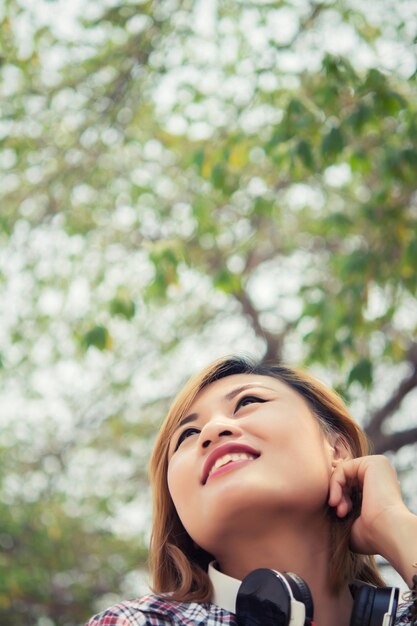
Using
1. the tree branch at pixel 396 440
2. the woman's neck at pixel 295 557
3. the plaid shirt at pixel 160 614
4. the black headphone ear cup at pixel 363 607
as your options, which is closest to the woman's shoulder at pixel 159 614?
the plaid shirt at pixel 160 614

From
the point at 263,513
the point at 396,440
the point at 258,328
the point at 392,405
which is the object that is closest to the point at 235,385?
the point at 263,513

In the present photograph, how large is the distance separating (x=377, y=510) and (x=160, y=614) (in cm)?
49

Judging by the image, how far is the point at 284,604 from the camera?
161cm

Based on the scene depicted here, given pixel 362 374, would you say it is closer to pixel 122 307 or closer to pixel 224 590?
pixel 122 307

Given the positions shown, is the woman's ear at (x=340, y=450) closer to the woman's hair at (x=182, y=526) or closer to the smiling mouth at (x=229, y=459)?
the woman's hair at (x=182, y=526)

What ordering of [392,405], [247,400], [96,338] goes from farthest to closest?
[392,405], [96,338], [247,400]

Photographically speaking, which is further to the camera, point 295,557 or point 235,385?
point 235,385

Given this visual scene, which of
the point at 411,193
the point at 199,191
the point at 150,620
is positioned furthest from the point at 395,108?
the point at 150,620

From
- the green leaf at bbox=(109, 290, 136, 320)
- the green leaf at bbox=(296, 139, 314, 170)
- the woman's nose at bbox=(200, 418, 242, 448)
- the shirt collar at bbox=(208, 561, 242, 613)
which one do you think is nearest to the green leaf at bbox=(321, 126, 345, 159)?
the green leaf at bbox=(296, 139, 314, 170)

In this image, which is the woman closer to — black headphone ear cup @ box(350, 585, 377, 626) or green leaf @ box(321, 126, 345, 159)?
black headphone ear cup @ box(350, 585, 377, 626)

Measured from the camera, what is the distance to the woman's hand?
5.91ft

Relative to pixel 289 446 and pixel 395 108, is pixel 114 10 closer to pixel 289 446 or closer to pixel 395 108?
pixel 395 108

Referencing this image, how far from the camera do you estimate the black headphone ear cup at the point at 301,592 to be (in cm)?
163

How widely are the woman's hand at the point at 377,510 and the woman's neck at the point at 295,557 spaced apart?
0.25ft
